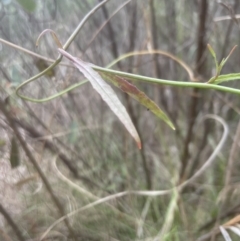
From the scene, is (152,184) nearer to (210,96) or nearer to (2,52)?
(210,96)

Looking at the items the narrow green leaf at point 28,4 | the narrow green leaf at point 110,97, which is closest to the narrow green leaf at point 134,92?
the narrow green leaf at point 110,97

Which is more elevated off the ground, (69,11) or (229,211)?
(69,11)

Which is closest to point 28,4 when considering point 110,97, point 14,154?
point 14,154

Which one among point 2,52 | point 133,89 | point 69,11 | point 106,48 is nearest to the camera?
point 133,89

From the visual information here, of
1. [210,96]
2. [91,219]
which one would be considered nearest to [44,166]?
[91,219]

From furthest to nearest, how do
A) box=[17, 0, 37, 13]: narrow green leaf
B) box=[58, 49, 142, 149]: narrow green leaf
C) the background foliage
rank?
the background foliage → box=[17, 0, 37, 13]: narrow green leaf → box=[58, 49, 142, 149]: narrow green leaf

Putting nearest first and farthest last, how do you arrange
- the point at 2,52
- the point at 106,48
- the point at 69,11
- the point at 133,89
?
the point at 133,89 → the point at 2,52 → the point at 69,11 → the point at 106,48

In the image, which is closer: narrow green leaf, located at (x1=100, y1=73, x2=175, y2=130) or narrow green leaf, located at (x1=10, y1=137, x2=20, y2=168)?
narrow green leaf, located at (x1=100, y1=73, x2=175, y2=130)

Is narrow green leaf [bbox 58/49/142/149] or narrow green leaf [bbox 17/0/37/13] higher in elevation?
narrow green leaf [bbox 17/0/37/13]

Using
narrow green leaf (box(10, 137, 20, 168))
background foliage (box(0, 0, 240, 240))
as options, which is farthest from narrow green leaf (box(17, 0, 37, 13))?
narrow green leaf (box(10, 137, 20, 168))

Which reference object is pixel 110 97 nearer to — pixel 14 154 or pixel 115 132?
pixel 14 154

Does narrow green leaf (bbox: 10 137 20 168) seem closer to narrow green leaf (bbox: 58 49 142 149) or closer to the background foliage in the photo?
the background foliage
